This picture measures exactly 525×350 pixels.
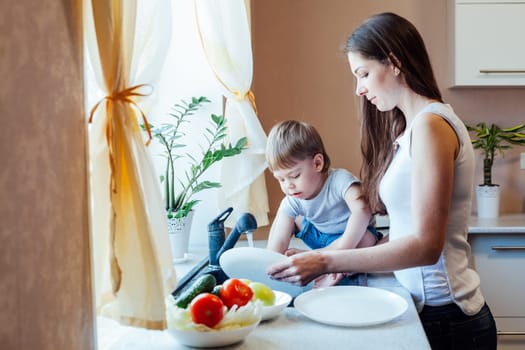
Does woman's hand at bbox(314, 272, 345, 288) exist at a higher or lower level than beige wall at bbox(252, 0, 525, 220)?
lower

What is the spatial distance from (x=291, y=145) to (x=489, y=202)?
146cm

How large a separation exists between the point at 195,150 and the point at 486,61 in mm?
1429

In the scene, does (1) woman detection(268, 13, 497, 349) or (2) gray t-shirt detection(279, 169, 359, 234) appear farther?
(2) gray t-shirt detection(279, 169, 359, 234)

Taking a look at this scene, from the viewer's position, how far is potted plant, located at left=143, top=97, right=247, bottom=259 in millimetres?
1976

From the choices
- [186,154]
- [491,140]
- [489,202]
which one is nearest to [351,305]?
[186,154]

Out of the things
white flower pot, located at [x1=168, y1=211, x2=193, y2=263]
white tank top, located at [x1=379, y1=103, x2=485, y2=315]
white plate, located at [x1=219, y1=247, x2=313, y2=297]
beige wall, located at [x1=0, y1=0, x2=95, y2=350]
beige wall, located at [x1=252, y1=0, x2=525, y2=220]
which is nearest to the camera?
beige wall, located at [x1=0, y1=0, x2=95, y2=350]

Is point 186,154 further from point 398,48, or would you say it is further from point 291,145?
point 398,48

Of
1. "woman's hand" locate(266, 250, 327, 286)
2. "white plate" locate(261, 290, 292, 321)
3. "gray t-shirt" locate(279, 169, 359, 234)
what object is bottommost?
"white plate" locate(261, 290, 292, 321)

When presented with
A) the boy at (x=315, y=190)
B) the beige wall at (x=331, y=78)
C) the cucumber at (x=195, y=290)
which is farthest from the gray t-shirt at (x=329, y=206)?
the beige wall at (x=331, y=78)

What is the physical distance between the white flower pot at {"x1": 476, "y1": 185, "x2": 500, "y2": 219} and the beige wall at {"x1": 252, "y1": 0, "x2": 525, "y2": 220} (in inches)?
9.0

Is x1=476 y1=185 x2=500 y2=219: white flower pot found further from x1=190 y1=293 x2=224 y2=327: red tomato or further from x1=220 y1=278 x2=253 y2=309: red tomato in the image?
x1=190 y1=293 x2=224 y2=327: red tomato

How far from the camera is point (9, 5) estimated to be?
2.21 ft

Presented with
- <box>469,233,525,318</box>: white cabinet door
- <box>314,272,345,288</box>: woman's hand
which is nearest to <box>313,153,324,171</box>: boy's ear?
<box>314,272,345,288</box>: woman's hand

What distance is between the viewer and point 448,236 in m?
1.35
